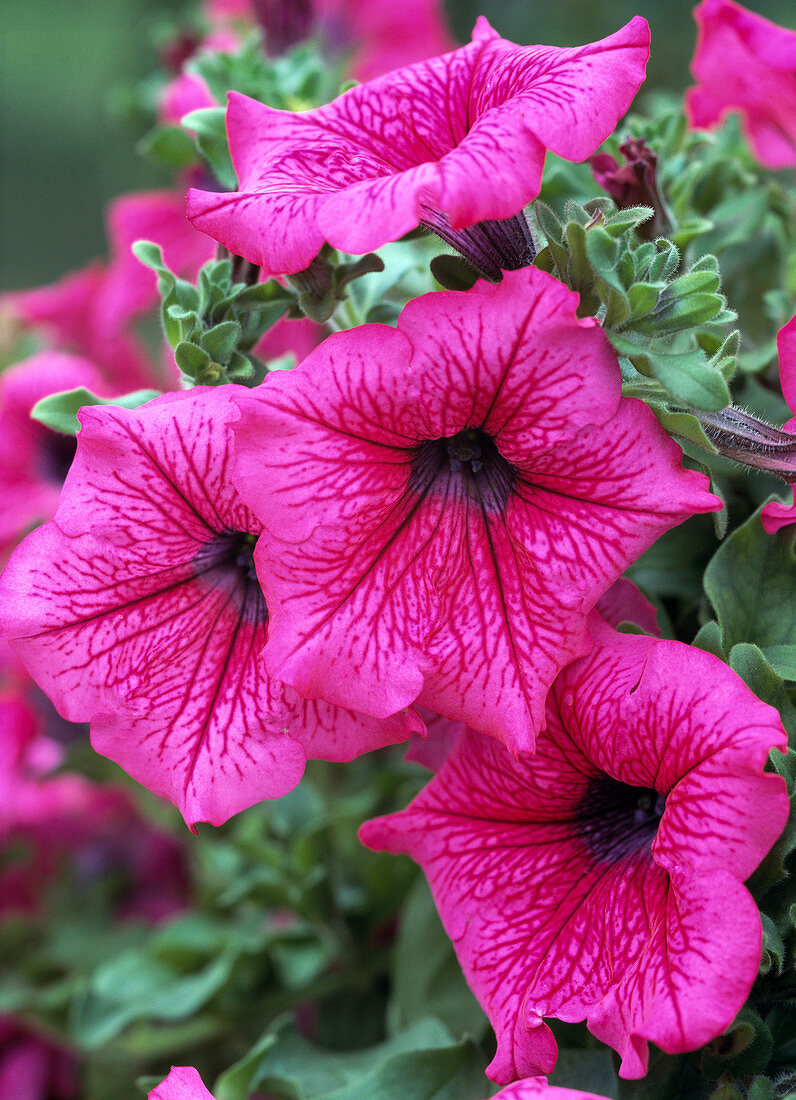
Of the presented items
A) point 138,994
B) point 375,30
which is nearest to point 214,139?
point 138,994

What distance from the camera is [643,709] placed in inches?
14.9

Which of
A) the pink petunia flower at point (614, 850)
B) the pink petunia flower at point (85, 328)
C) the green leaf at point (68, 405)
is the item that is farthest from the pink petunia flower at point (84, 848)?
the pink petunia flower at point (614, 850)

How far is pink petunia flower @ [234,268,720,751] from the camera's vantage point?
366 mm

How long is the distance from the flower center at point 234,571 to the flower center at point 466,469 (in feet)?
0.27

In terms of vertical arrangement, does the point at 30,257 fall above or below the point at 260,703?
below

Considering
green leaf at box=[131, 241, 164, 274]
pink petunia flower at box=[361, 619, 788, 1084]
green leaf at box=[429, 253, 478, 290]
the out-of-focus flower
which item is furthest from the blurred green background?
pink petunia flower at box=[361, 619, 788, 1084]

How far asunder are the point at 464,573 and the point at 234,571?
0.12 meters

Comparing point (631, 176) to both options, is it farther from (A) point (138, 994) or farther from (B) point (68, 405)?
(A) point (138, 994)

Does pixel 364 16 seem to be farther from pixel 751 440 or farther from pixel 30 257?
pixel 30 257

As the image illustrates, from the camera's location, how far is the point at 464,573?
40 centimetres

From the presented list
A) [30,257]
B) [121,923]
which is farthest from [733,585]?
[30,257]

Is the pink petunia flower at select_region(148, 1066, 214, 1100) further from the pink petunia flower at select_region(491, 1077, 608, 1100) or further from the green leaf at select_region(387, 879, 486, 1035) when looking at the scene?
the green leaf at select_region(387, 879, 486, 1035)

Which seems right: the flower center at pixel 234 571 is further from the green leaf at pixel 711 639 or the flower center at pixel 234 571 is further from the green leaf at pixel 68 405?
the green leaf at pixel 711 639

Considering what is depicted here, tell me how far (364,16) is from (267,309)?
97cm
